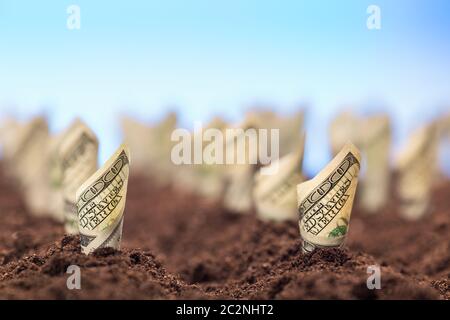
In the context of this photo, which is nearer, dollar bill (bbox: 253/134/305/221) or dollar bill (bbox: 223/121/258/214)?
dollar bill (bbox: 253/134/305/221)

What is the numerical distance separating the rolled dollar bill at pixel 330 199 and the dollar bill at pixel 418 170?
4.42 meters

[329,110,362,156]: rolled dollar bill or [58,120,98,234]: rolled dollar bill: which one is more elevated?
[58,120,98,234]: rolled dollar bill

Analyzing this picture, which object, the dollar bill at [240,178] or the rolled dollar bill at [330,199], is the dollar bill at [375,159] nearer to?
the dollar bill at [240,178]

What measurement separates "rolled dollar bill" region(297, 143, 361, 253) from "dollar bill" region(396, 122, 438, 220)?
4415 mm

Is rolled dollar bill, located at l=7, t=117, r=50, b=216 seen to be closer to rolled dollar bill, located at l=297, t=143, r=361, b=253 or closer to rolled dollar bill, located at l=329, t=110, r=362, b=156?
rolled dollar bill, located at l=329, t=110, r=362, b=156

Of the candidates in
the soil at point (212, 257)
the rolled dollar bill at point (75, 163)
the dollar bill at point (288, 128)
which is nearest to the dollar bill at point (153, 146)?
the soil at point (212, 257)

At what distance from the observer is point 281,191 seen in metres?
6.34

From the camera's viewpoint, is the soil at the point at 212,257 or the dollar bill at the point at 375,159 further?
the dollar bill at the point at 375,159

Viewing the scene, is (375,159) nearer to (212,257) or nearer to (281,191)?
(281,191)

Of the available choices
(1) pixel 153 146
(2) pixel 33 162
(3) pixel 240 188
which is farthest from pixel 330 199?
(1) pixel 153 146

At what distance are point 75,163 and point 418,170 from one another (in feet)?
15.7

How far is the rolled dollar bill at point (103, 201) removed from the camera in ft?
13.6

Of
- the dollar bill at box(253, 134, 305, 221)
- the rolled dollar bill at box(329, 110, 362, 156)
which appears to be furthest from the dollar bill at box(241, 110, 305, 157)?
the dollar bill at box(253, 134, 305, 221)

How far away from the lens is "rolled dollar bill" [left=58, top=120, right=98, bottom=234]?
17.1ft
